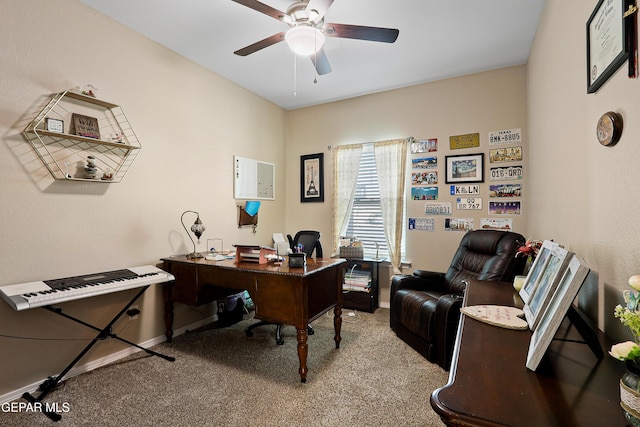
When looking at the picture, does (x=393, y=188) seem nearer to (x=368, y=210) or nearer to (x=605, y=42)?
(x=368, y=210)

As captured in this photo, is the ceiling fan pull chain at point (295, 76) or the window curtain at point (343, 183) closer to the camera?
the ceiling fan pull chain at point (295, 76)

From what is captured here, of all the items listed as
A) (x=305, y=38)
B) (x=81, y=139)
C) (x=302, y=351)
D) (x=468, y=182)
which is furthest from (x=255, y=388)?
(x=468, y=182)

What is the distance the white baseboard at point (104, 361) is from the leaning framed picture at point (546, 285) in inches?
120

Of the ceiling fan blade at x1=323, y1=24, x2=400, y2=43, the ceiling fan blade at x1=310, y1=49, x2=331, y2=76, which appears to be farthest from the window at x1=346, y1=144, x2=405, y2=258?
the ceiling fan blade at x1=323, y1=24, x2=400, y2=43

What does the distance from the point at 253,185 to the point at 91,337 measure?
2359 millimetres

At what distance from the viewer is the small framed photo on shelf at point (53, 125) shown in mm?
2141

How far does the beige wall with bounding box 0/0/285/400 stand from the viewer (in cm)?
204

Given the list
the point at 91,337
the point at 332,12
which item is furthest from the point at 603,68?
the point at 91,337

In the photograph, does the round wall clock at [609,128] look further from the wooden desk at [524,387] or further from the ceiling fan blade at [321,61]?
the ceiling fan blade at [321,61]

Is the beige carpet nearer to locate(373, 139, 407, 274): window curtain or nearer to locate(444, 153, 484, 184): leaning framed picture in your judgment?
locate(373, 139, 407, 274): window curtain

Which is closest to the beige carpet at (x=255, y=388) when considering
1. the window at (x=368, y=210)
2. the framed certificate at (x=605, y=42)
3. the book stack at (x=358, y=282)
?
the book stack at (x=358, y=282)

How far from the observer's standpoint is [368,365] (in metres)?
2.47

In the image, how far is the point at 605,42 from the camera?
4.01ft

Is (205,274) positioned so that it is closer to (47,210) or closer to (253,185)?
(47,210)
